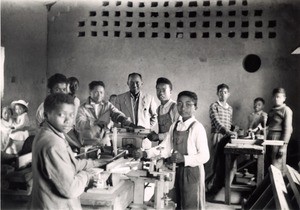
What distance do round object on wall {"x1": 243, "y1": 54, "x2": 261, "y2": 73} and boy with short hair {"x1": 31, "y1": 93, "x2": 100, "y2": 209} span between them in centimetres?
422

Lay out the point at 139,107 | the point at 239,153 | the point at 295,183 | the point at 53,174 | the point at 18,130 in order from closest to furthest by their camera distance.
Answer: the point at 53,174 → the point at 295,183 → the point at 18,130 → the point at 239,153 → the point at 139,107

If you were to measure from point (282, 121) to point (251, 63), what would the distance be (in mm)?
1405

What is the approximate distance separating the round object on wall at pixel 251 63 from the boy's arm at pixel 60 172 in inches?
172

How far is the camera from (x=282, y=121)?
448 centimetres

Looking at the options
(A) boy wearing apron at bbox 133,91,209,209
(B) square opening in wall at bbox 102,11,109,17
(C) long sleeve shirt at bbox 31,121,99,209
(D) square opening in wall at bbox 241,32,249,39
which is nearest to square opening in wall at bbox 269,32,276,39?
(D) square opening in wall at bbox 241,32,249,39

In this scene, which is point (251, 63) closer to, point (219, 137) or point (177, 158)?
point (219, 137)

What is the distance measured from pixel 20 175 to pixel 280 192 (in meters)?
1.82

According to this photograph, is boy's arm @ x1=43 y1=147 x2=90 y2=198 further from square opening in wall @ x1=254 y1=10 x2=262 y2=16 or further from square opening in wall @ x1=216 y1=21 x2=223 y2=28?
square opening in wall @ x1=254 y1=10 x2=262 y2=16

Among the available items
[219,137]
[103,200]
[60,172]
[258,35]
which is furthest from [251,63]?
[60,172]

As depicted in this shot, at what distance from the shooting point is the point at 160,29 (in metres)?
5.80

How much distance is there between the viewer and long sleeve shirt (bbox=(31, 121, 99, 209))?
171 centimetres

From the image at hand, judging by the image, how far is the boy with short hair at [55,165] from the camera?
1718 millimetres

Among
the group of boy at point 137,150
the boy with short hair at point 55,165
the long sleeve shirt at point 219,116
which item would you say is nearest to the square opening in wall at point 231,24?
the group of boy at point 137,150

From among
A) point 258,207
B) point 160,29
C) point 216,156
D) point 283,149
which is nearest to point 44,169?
point 258,207
